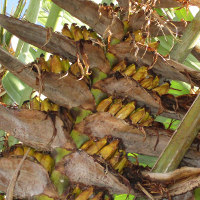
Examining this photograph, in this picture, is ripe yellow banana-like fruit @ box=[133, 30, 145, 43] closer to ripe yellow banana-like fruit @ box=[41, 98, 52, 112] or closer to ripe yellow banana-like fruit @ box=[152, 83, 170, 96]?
ripe yellow banana-like fruit @ box=[152, 83, 170, 96]

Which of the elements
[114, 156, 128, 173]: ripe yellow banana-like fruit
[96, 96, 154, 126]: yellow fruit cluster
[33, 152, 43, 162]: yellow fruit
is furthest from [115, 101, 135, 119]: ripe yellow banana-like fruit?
[33, 152, 43, 162]: yellow fruit

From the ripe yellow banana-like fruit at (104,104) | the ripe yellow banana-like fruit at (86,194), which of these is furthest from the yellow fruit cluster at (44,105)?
the ripe yellow banana-like fruit at (86,194)

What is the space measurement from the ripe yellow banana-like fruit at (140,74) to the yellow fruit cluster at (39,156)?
0.30 m

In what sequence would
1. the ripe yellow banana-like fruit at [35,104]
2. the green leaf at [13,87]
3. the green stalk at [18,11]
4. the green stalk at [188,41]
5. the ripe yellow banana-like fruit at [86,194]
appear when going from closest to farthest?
the ripe yellow banana-like fruit at [86,194] → the ripe yellow banana-like fruit at [35,104] → the green stalk at [188,41] → the green leaf at [13,87] → the green stalk at [18,11]

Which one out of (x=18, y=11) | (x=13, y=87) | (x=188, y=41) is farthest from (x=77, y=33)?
(x=18, y=11)

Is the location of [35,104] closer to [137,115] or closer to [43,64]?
[43,64]

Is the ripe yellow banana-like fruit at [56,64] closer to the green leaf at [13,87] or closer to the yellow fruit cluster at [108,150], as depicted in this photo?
the yellow fruit cluster at [108,150]

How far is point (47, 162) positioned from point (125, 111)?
0.23 meters

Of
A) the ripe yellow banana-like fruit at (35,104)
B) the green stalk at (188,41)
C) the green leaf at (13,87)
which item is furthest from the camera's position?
the green leaf at (13,87)

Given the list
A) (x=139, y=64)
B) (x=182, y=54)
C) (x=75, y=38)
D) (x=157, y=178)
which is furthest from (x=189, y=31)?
(x=157, y=178)

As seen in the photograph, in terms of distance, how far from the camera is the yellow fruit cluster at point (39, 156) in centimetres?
84

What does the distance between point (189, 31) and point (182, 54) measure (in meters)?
0.07

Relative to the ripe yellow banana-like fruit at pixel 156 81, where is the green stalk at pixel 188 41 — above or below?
above

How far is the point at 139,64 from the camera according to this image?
0.95 metres
